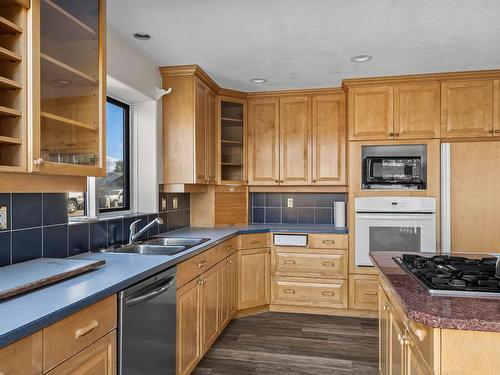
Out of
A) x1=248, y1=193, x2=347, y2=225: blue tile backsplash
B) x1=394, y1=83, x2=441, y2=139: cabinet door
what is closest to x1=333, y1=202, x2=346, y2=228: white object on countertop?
x1=248, y1=193, x2=347, y2=225: blue tile backsplash

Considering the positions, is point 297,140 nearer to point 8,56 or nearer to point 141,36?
point 141,36

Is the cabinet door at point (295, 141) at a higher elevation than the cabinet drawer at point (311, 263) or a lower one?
higher

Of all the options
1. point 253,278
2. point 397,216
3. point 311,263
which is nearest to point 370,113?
point 397,216

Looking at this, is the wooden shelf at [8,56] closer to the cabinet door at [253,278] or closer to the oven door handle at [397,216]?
the cabinet door at [253,278]

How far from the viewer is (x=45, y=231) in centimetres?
199

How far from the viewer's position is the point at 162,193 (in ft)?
11.0

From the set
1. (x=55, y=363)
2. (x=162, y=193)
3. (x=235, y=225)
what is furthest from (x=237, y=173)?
(x=55, y=363)

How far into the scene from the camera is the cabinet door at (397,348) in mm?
1562

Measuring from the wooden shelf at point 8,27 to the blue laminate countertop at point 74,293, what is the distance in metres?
1.04

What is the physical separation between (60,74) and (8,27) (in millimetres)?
322

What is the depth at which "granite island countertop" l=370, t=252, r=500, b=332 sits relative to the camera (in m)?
1.11

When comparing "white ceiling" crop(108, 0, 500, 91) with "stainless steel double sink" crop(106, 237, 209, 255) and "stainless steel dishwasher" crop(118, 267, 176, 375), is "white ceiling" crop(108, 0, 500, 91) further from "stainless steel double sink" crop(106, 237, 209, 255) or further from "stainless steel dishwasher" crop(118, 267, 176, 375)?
"stainless steel dishwasher" crop(118, 267, 176, 375)

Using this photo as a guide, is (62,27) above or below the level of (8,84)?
above

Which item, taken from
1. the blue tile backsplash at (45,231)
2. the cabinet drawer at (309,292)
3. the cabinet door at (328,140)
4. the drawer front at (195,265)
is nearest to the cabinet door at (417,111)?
the cabinet door at (328,140)
